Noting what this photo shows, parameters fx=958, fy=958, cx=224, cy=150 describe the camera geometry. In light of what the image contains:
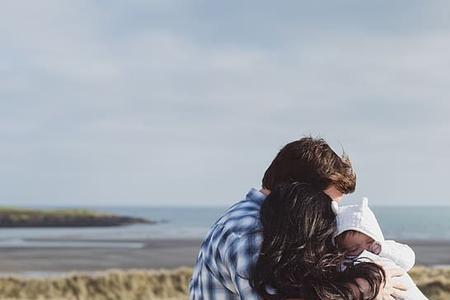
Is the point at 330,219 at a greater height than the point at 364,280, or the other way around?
the point at 330,219

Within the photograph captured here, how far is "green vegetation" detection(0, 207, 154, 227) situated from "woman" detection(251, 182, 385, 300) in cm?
5011

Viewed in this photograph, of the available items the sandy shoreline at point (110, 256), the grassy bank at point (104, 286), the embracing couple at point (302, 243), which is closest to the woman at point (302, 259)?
the embracing couple at point (302, 243)

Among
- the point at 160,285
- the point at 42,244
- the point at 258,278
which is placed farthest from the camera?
the point at 42,244

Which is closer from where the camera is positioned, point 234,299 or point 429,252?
point 234,299

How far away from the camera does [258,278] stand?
2.68 metres

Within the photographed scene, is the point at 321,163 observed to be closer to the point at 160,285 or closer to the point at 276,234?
the point at 276,234

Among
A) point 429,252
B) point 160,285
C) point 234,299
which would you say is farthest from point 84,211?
point 234,299

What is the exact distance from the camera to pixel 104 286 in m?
15.0

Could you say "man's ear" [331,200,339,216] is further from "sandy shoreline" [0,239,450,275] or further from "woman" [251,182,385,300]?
"sandy shoreline" [0,239,450,275]

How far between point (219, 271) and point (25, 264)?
2390 cm

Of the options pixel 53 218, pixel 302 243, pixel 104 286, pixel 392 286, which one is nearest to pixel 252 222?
pixel 302 243

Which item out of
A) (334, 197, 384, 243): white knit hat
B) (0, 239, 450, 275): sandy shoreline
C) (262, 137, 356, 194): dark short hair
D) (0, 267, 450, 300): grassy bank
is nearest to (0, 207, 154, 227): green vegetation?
(0, 239, 450, 275): sandy shoreline

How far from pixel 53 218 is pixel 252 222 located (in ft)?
171

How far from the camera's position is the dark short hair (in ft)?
9.19
